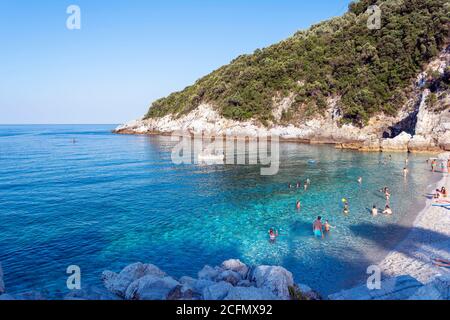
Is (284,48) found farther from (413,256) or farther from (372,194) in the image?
(413,256)

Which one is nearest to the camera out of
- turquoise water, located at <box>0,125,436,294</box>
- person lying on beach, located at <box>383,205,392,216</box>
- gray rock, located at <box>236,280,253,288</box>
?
gray rock, located at <box>236,280,253,288</box>

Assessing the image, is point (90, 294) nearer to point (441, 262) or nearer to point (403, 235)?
point (441, 262)

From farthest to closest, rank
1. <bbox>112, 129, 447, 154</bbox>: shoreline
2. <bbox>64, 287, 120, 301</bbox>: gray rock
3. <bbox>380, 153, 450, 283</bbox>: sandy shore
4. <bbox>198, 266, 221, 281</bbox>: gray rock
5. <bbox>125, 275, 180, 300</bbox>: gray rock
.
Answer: <bbox>112, 129, 447, 154</bbox>: shoreline < <bbox>380, 153, 450, 283</bbox>: sandy shore < <bbox>198, 266, 221, 281</bbox>: gray rock < <bbox>125, 275, 180, 300</bbox>: gray rock < <bbox>64, 287, 120, 301</bbox>: gray rock

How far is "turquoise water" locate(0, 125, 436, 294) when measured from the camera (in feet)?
50.9

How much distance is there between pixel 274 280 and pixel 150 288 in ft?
13.6

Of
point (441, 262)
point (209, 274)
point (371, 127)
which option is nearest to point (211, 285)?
point (209, 274)

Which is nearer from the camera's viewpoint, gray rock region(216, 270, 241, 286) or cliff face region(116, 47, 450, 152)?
gray rock region(216, 270, 241, 286)

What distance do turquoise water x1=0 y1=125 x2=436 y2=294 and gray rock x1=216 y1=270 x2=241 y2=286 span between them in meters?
2.98

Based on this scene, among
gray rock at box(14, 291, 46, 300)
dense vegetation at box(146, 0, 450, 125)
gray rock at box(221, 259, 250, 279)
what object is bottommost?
gray rock at box(221, 259, 250, 279)

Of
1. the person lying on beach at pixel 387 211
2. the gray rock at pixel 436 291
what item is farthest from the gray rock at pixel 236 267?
the person lying on beach at pixel 387 211

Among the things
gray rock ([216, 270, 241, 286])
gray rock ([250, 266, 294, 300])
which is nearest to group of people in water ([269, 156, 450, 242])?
gray rock ([216, 270, 241, 286])

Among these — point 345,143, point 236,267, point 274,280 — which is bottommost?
point 236,267

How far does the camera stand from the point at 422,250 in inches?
634

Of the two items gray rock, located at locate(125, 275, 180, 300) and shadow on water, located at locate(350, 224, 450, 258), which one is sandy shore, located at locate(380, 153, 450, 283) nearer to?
shadow on water, located at locate(350, 224, 450, 258)
